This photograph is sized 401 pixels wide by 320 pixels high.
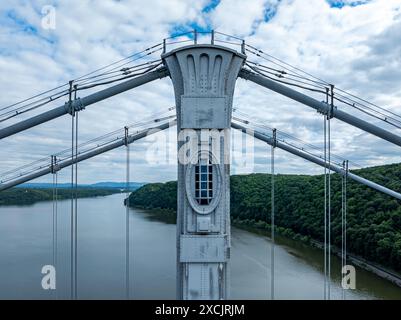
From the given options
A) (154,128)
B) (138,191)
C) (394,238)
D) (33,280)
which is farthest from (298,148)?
(138,191)

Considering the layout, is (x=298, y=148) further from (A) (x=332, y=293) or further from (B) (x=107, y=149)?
(A) (x=332, y=293)

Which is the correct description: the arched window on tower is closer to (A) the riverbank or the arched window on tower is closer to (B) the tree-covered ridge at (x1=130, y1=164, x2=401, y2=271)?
(B) the tree-covered ridge at (x1=130, y1=164, x2=401, y2=271)

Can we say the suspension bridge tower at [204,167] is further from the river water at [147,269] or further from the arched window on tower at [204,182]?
the river water at [147,269]

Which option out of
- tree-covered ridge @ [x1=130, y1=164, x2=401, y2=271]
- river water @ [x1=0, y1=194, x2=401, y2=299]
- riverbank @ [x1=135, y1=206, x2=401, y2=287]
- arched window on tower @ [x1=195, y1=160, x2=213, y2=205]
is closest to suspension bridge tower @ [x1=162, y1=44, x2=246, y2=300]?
arched window on tower @ [x1=195, y1=160, x2=213, y2=205]

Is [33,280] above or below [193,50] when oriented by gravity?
below

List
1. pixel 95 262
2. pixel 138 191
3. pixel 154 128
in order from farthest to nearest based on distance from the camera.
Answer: pixel 138 191 → pixel 95 262 → pixel 154 128

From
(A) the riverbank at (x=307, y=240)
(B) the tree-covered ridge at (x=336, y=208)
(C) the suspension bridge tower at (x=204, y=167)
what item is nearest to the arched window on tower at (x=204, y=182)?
(C) the suspension bridge tower at (x=204, y=167)
